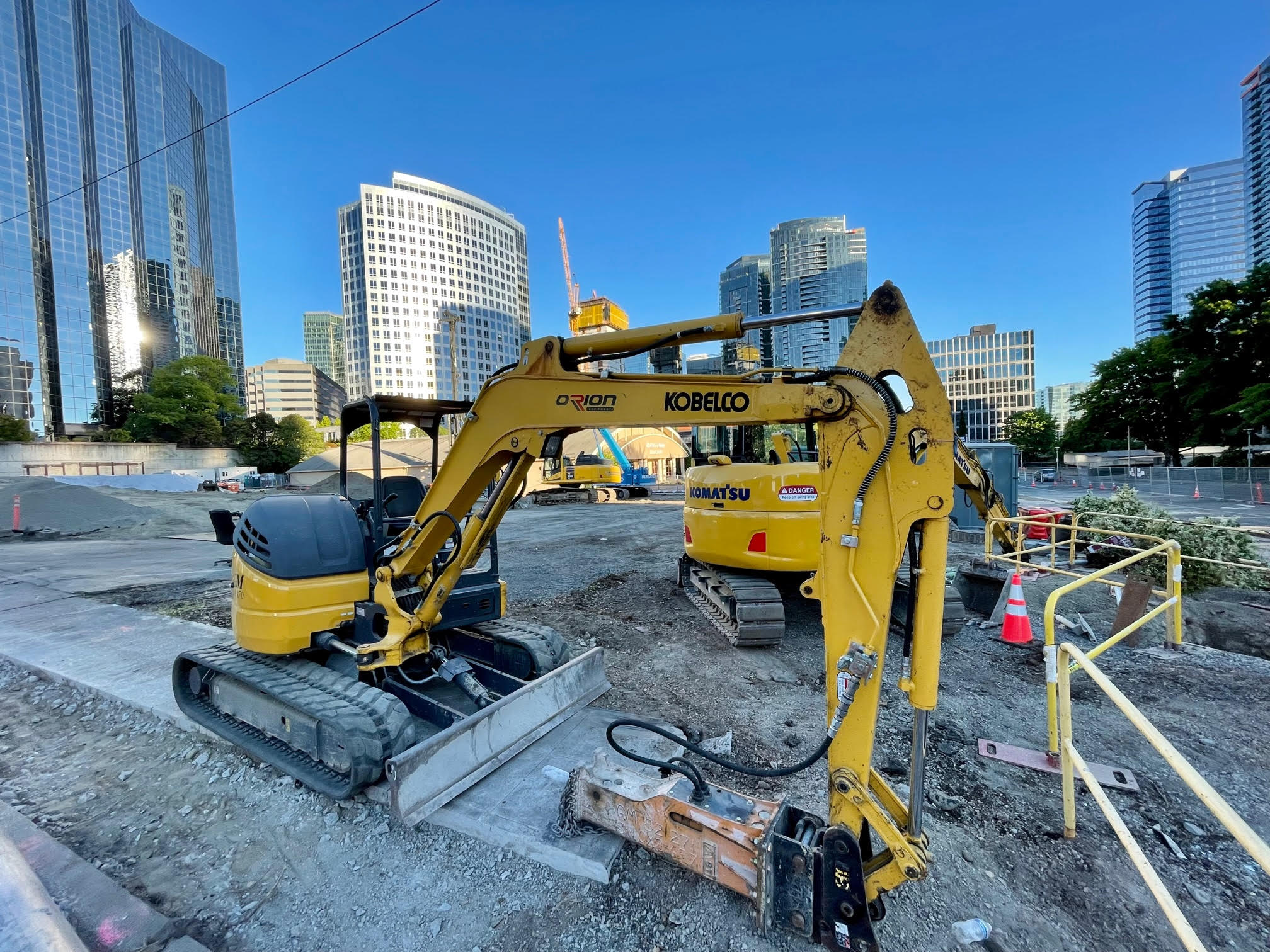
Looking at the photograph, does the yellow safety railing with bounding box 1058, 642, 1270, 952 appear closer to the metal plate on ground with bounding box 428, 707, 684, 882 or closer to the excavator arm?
the excavator arm

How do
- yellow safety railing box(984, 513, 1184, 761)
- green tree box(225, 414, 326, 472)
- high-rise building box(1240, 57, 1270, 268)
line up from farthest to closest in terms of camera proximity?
green tree box(225, 414, 326, 472), high-rise building box(1240, 57, 1270, 268), yellow safety railing box(984, 513, 1184, 761)

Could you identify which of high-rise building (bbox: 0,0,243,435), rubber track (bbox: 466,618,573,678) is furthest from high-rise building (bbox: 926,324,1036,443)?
high-rise building (bbox: 0,0,243,435)

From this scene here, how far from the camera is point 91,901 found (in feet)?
8.66

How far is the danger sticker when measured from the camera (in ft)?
19.1

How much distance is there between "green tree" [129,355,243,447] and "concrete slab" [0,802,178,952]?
2279 inches

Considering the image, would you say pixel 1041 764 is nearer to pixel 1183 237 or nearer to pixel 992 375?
pixel 992 375

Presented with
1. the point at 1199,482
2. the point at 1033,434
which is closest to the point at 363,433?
the point at 1199,482

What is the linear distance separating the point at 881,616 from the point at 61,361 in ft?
263

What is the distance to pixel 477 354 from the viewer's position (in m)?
116

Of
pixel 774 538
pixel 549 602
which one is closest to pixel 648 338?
pixel 774 538

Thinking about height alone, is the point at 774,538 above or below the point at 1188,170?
below

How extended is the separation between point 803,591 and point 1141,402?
1928 inches

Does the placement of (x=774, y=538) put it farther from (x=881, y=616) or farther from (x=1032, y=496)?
(x=1032, y=496)

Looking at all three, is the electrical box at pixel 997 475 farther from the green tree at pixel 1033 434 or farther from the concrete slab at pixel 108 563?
the green tree at pixel 1033 434
